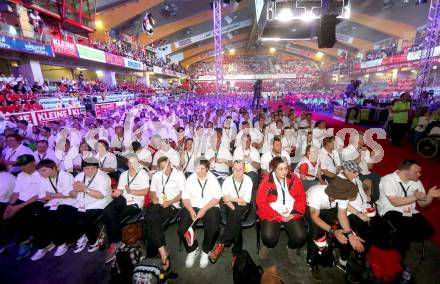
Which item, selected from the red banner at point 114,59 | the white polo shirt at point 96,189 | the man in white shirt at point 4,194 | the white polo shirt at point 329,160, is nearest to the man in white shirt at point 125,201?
the white polo shirt at point 96,189

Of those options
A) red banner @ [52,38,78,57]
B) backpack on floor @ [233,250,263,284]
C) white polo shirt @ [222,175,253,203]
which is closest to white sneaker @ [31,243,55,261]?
white polo shirt @ [222,175,253,203]

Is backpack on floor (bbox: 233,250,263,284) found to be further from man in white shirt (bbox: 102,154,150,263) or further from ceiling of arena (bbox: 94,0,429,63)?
ceiling of arena (bbox: 94,0,429,63)

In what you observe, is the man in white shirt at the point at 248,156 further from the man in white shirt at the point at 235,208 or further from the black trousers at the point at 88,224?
the black trousers at the point at 88,224

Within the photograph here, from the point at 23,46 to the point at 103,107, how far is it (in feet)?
14.5

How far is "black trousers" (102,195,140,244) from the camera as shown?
3.18m

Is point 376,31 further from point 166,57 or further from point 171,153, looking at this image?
point 171,153

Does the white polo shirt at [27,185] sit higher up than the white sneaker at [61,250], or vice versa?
the white polo shirt at [27,185]

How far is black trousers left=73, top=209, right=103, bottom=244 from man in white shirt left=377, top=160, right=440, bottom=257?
424cm

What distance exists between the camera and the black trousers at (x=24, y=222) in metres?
3.34

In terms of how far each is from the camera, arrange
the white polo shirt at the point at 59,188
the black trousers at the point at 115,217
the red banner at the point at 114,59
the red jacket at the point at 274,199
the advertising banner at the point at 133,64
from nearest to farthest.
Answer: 1. the red jacket at the point at 274,199
2. the black trousers at the point at 115,217
3. the white polo shirt at the point at 59,188
4. the red banner at the point at 114,59
5. the advertising banner at the point at 133,64

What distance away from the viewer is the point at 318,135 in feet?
17.4

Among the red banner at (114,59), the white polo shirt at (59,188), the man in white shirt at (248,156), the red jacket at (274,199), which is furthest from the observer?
the red banner at (114,59)

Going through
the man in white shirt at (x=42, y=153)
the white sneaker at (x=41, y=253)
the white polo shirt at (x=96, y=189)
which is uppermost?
the man in white shirt at (x=42, y=153)

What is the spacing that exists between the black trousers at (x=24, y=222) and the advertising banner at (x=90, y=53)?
13.2 meters
